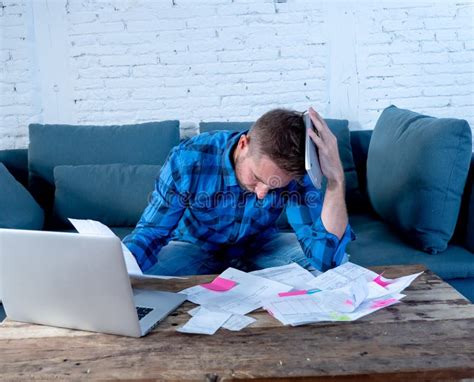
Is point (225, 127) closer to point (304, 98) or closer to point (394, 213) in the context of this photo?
point (304, 98)

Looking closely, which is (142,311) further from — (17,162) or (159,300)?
(17,162)

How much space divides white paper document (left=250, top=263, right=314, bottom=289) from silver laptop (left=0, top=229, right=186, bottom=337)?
346 millimetres

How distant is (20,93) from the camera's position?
288 centimetres

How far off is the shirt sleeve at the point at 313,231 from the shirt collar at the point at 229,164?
21cm

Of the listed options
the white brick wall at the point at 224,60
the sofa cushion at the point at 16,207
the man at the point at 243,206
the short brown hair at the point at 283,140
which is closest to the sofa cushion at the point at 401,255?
the man at the point at 243,206

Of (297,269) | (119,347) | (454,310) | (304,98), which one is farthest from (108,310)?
(304,98)

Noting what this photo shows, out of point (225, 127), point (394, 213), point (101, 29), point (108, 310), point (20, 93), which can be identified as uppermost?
point (101, 29)

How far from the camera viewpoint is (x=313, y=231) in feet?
5.61

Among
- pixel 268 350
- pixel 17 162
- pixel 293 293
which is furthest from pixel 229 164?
pixel 17 162

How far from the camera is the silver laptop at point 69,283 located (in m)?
1.05

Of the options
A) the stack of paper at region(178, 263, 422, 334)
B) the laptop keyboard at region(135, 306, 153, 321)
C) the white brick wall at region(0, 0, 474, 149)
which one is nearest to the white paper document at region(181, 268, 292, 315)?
the stack of paper at region(178, 263, 422, 334)

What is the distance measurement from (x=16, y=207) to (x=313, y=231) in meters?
1.36

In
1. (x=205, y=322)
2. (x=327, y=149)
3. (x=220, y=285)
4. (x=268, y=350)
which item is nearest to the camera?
(x=268, y=350)

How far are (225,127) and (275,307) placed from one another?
152 cm
